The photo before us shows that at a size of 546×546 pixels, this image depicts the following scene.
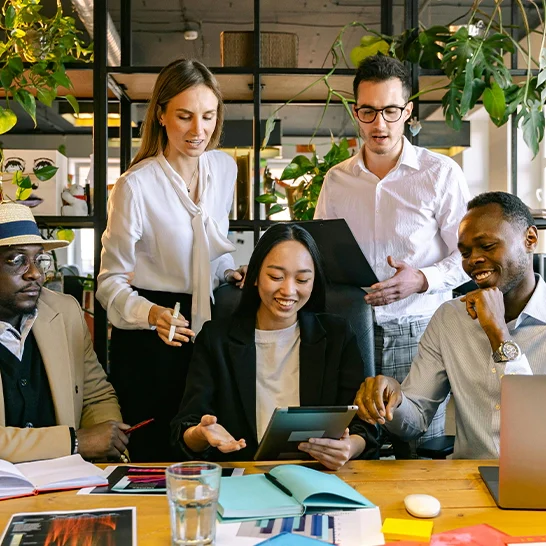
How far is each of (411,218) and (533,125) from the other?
80 cm

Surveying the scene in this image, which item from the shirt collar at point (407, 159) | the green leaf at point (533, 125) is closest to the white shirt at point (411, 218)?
the shirt collar at point (407, 159)

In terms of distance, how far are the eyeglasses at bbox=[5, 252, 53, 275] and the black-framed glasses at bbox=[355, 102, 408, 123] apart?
1081 mm

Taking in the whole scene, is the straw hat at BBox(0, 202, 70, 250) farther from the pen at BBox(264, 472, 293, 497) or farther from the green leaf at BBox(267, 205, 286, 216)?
the green leaf at BBox(267, 205, 286, 216)

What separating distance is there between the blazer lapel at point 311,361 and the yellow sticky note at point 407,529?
0.71 m

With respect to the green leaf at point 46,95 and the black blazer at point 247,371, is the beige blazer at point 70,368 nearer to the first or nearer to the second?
the black blazer at point 247,371

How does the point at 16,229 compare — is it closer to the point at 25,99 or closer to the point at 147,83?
the point at 25,99

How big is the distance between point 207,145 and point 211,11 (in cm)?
514

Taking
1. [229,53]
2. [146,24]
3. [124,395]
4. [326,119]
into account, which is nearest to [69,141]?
[326,119]

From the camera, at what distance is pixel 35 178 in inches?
117

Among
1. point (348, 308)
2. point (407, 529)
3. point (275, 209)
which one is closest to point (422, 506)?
point (407, 529)

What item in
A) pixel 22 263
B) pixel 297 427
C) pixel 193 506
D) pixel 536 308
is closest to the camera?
pixel 193 506

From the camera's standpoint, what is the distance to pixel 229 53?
3.06 metres

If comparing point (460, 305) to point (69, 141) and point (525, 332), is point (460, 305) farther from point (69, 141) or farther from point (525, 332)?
point (69, 141)

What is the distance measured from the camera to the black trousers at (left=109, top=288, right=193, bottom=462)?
2316 millimetres
